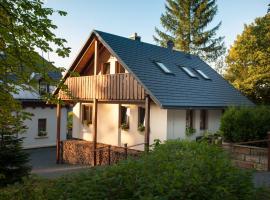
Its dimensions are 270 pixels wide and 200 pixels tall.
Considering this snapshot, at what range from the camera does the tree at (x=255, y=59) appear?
23441 mm

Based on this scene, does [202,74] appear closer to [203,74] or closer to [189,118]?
[203,74]

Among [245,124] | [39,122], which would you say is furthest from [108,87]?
[39,122]

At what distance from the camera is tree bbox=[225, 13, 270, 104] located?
23441 mm

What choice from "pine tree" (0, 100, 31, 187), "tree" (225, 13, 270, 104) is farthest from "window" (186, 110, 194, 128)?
"tree" (225, 13, 270, 104)

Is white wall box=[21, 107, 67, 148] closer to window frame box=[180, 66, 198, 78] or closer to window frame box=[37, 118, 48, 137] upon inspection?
window frame box=[37, 118, 48, 137]

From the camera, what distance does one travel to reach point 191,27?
38.5m

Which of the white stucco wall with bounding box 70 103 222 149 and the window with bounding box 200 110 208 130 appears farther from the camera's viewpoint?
the window with bounding box 200 110 208 130

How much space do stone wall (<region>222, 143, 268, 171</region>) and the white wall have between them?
1536 centimetres

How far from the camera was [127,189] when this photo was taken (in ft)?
15.4

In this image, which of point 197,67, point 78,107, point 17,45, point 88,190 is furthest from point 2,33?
point 197,67

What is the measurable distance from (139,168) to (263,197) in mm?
2609

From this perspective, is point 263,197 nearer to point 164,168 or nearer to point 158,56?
point 164,168

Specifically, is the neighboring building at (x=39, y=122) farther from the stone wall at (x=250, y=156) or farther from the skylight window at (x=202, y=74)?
the stone wall at (x=250, y=156)

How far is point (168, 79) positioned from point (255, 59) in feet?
35.5
